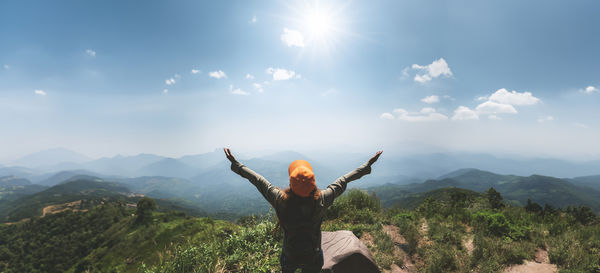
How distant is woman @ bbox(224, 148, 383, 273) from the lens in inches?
109

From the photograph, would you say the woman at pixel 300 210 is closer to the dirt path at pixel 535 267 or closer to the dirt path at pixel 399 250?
the dirt path at pixel 399 250

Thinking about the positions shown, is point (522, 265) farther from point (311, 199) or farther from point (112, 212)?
point (112, 212)

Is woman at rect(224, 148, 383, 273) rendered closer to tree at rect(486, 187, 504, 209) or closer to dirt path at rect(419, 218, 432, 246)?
dirt path at rect(419, 218, 432, 246)

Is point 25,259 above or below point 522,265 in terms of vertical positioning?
below

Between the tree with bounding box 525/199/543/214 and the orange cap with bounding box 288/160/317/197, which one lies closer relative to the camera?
the orange cap with bounding box 288/160/317/197

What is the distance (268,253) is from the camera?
17.2ft

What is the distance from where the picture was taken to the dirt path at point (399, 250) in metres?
5.37

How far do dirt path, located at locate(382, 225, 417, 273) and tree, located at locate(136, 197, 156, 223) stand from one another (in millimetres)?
29890

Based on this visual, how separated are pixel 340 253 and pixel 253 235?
2.61 m

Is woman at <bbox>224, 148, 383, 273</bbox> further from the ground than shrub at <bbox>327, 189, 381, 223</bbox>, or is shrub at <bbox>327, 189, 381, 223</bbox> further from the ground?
woman at <bbox>224, 148, 383, 273</bbox>

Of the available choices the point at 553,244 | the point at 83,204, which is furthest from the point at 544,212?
the point at 83,204

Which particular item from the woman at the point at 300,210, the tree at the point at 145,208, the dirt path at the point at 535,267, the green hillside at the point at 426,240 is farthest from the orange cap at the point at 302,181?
the tree at the point at 145,208

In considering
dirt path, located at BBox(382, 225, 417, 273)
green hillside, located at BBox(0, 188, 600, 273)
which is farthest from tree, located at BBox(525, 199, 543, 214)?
dirt path, located at BBox(382, 225, 417, 273)

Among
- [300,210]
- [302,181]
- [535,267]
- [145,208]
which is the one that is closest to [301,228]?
[300,210]
